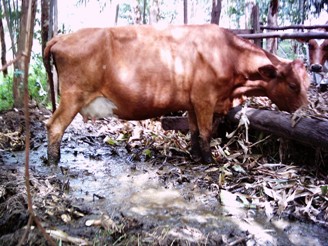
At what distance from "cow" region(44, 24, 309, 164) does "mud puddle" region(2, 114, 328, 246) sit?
513mm

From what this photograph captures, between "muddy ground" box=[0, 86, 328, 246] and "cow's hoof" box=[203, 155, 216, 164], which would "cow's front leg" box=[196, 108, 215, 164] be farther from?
"muddy ground" box=[0, 86, 328, 246]

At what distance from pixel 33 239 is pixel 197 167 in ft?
8.79

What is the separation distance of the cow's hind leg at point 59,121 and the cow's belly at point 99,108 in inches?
5.8

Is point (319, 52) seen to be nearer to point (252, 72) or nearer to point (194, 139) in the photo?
point (252, 72)

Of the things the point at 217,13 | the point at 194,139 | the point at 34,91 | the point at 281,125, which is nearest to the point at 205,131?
the point at 194,139

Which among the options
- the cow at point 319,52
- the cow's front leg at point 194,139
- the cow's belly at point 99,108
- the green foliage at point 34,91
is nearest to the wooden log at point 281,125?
the cow's front leg at point 194,139

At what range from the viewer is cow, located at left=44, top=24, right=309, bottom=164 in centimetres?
468

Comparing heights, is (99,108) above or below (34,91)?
above

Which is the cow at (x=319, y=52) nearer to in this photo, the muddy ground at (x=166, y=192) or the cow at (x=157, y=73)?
the muddy ground at (x=166, y=192)

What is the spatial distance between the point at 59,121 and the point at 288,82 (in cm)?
294

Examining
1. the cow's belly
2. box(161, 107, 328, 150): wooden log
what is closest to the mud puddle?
the cow's belly

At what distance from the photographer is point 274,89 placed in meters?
4.96

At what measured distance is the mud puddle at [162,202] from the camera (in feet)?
9.82

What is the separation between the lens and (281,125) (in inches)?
178
